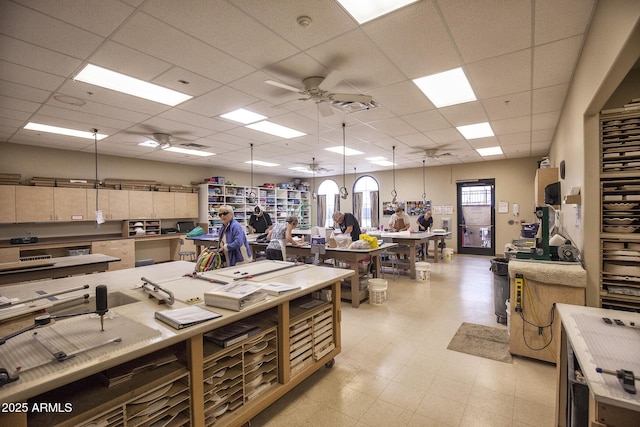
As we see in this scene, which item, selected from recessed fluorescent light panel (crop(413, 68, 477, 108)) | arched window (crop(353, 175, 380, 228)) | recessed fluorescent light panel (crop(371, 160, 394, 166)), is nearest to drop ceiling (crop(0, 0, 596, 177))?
recessed fluorescent light panel (crop(413, 68, 477, 108))

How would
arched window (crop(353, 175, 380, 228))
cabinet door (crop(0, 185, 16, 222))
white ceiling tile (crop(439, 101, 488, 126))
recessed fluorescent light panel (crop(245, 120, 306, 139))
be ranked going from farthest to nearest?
arched window (crop(353, 175, 380, 228)), cabinet door (crop(0, 185, 16, 222)), recessed fluorescent light panel (crop(245, 120, 306, 139)), white ceiling tile (crop(439, 101, 488, 126))

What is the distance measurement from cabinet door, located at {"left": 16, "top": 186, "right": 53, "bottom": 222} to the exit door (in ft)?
35.9

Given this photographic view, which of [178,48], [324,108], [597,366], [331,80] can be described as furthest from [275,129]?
[597,366]

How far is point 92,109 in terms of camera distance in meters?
4.08

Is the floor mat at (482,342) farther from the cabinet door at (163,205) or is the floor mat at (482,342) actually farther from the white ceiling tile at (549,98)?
the cabinet door at (163,205)

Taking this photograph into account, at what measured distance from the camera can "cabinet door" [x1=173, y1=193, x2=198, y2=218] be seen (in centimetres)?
838

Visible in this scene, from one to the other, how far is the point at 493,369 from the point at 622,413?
184cm

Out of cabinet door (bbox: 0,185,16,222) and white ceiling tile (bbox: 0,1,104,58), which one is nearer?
white ceiling tile (bbox: 0,1,104,58)

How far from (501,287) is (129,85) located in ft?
17.5

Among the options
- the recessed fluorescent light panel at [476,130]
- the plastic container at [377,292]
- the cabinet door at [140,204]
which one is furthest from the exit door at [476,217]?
the cabinet door at [140,204]

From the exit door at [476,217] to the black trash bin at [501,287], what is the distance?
19.5 ft

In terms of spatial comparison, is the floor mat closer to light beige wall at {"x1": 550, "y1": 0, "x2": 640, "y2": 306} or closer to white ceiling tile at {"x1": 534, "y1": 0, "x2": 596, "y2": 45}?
light beige wall at {"x1": 550, "y1": 0, "x2": 640, "y2": 306}

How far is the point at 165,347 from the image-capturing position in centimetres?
166

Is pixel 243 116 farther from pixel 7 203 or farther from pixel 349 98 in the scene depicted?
pixel 7 203
